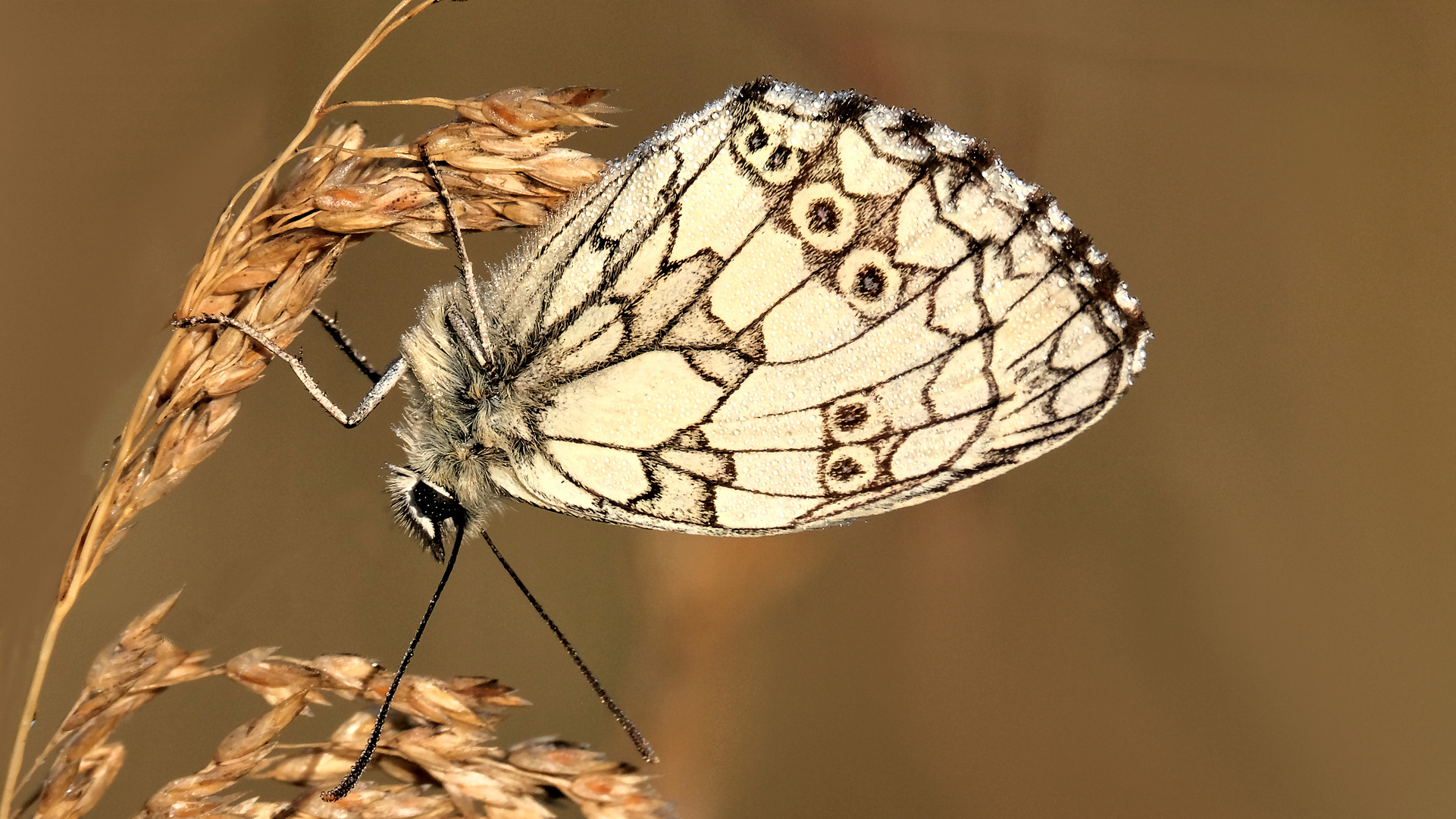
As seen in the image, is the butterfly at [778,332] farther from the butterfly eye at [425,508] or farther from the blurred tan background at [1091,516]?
the blurred tan background at [1091,516]

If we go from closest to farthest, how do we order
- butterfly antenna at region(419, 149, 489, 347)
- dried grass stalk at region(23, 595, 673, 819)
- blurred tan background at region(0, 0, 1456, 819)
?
dried grass stalk at region(23, 595, 673, 819)
butterfly antenna at region(419, 149, 489, 347)
blurred tan background at region(0, 0, 1456, 819)

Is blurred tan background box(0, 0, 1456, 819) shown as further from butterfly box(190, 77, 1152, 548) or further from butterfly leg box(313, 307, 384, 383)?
butterfly box(190, 77, 1152, 548)

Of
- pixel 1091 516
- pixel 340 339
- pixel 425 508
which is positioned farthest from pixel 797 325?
pixel 1091 516

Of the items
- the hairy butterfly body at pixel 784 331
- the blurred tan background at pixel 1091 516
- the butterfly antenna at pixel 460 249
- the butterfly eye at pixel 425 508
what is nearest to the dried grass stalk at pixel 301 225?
the butterfly antenna at pixel 460 249

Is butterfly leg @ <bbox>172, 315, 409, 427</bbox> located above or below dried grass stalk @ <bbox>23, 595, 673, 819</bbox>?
above

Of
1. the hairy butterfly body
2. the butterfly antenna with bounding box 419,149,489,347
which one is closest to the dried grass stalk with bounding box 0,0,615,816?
the butterfly antenna with bounding box 419,149,489,347

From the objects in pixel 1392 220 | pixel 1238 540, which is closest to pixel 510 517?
pixel 1238 540

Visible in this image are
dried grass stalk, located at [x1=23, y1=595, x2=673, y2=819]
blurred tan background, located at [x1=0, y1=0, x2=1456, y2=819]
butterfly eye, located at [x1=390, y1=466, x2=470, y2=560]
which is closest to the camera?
dried grass stalk, located at [x1=23, y1=595, x2=673, y2=819]
